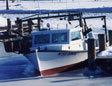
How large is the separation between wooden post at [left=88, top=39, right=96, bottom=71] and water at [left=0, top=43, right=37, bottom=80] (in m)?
2.89

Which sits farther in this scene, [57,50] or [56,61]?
[56,61]

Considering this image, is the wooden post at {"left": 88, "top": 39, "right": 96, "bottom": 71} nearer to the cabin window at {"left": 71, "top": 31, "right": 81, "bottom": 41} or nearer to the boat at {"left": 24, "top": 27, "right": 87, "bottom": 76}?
the boat at {"left": 24, "top": 27, "right": 87, "bottom": 76}

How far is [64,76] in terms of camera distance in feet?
66.5

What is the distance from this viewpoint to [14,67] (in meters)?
22.8

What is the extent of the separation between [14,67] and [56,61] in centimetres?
326

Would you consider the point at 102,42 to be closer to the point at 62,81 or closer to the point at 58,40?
the point at 58,40

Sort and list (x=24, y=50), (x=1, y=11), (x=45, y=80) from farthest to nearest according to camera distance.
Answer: (x=1, y=11), (x=24, y=50), (x=45, y=80)

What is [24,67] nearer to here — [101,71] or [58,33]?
[58,33]

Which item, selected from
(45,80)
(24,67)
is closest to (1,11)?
(24,67)

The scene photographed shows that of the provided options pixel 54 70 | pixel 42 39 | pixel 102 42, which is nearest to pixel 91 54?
pixel 102 42

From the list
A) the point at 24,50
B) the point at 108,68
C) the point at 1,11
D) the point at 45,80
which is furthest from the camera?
the point at 1,11

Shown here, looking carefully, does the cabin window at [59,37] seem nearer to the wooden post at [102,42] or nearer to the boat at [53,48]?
the boat at [53,48]

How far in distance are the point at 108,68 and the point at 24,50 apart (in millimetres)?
4644

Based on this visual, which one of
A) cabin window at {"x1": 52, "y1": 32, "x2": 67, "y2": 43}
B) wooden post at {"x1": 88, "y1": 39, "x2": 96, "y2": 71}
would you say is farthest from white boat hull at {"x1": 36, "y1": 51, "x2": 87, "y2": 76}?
wooden post at {"x1": 88, "y1": 39, "x2": 96, "y2": 71}
